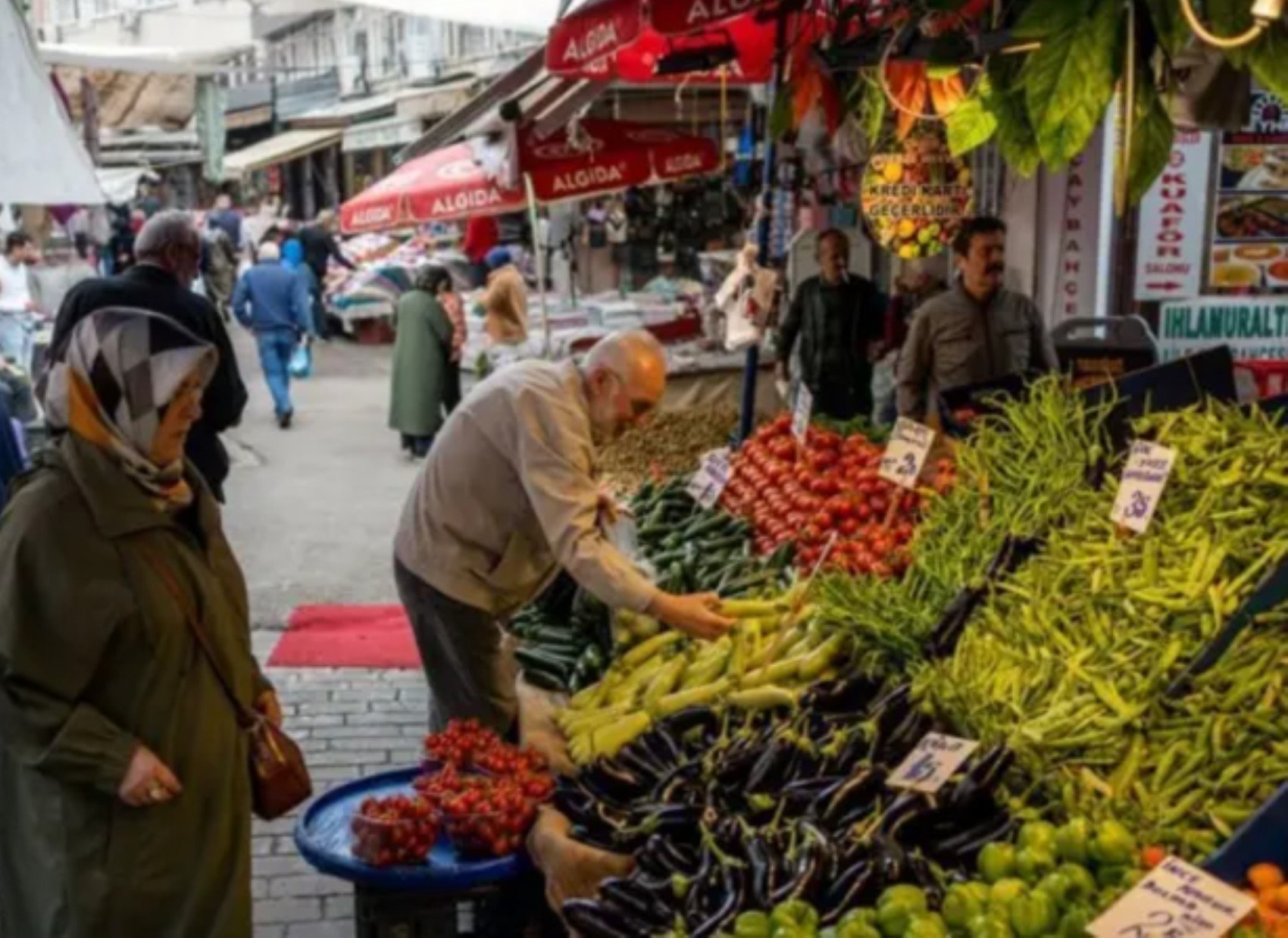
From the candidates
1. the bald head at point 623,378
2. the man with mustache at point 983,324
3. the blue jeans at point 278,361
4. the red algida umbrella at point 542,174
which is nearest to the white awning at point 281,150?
the blue jeans at point 278,361

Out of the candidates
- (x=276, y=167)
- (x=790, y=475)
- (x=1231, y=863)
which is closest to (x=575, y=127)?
(x=790, y=475)

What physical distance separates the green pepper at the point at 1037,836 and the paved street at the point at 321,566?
2.84 metres

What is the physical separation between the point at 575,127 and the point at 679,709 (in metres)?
5.83

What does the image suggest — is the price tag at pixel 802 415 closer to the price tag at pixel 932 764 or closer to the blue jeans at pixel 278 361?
the price tag at pixel 932 764

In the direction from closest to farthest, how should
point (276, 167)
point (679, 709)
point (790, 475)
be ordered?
point (679, 709), point (790, 475), point (276, 167)

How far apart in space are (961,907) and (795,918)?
377 millimetres

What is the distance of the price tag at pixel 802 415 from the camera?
6973 mm

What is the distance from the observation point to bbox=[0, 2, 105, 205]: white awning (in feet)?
13.4

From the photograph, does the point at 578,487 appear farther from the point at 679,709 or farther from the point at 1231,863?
the point at 1231,863

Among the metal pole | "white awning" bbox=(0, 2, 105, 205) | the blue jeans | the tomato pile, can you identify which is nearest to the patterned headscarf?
"white awning" bbox=(0, 2, 105, 205)

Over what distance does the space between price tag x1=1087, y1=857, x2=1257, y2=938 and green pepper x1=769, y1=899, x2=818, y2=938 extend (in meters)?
0.67

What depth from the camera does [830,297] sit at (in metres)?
9.72

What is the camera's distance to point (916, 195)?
8312 mm

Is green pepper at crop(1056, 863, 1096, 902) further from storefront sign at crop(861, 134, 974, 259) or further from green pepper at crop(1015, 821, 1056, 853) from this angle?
storefront sign at crop(861, 134, 974, 259)
